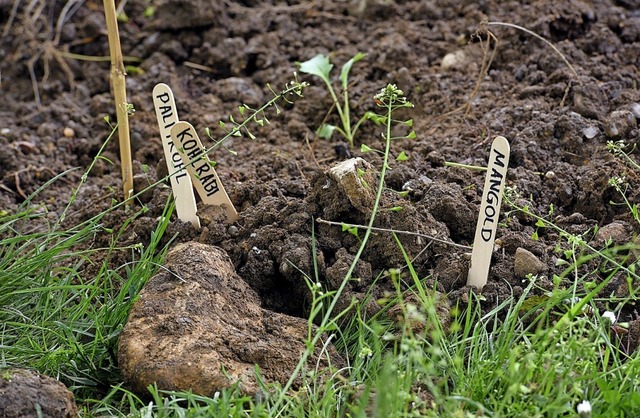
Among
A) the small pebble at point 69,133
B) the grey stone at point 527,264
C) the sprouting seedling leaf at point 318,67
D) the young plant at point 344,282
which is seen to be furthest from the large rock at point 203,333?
the small pebble at point 69,133

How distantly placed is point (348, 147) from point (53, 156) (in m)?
1.24

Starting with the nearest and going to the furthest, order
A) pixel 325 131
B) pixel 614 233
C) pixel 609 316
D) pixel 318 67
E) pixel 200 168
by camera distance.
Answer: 1. pixel 609 316
2. pixel 614 233
3. pixel 200 168
4. pixel 325 131
5. pixel 318 67

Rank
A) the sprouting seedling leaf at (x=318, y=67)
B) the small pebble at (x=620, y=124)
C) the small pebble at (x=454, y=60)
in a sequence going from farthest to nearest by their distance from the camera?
the small pebble at (x=454, y=60), the sprouting seedling leaf at (x=318, y=67), the small pebble at (x=620, y=124)

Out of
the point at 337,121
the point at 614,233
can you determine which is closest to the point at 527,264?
the point at 614,233

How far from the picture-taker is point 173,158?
2.68 metres

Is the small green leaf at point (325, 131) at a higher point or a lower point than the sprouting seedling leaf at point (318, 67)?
lower

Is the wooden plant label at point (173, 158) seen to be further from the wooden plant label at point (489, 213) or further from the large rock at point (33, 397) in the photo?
the wooden plant label at point (489, 213)

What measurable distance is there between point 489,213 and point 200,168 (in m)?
0.87

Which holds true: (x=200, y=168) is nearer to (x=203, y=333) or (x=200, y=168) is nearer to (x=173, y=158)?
(x=173, y=158)

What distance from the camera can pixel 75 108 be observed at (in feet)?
12.7

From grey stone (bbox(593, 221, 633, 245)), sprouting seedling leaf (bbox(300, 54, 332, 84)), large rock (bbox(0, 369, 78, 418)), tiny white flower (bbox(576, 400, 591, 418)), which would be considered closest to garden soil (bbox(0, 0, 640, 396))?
grey stone (bbox(593, 221, 633, 245))

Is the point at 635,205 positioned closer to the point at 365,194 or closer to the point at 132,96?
the point at 365,194

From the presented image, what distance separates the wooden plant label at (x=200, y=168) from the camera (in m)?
2.60

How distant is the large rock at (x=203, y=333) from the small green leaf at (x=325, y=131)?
92 cm
